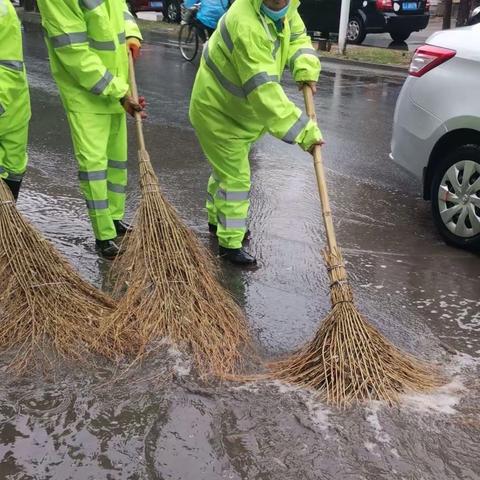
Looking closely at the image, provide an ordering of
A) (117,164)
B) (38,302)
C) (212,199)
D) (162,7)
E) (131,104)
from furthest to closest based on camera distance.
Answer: (162,7) < (212,199) < (117,164) < (131,104) < (38,302)

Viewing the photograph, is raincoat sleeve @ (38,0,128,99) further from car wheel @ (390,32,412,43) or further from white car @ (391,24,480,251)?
car wheel @ (390,32,412,43)

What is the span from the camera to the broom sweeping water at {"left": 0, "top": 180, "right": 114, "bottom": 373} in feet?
9.81

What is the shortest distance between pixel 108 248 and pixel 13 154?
0.81 metres

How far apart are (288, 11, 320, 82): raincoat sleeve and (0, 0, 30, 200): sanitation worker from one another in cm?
157

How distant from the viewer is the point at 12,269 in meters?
3.23

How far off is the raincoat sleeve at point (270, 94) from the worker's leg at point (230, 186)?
64cm

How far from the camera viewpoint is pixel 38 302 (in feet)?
10.2

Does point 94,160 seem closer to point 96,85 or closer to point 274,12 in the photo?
point 96,85

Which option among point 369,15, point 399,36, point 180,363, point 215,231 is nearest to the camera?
point 180,363

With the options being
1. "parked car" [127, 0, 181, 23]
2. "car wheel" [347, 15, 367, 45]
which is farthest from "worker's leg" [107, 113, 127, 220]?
"parked car" [127, 0, 181, 23]

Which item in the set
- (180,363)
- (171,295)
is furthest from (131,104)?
(180,363)

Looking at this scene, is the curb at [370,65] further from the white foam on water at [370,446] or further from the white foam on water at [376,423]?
the white foam on water at [370,446]

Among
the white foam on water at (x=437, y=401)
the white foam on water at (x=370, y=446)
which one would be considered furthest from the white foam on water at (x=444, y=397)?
the white foam on water at (x=370, y=446)

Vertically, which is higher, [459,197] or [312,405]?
[459,197]
